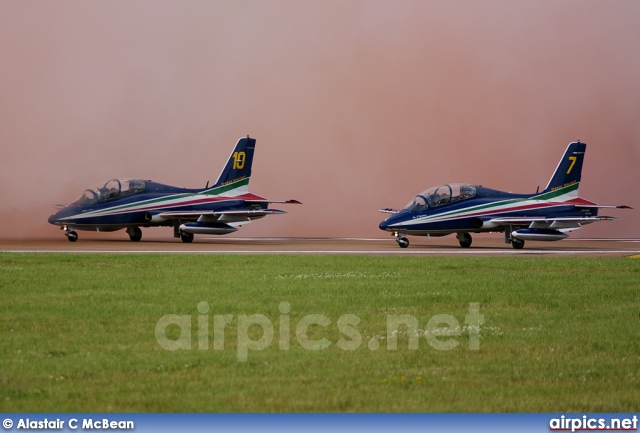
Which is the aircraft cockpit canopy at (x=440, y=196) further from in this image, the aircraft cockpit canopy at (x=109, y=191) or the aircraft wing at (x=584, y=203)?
the aircraft cockpit canopy at (x=109, y=191)

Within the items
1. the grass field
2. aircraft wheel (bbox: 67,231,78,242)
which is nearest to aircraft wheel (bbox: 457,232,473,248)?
aircraft wheel (bbox: 67,231,78,242)

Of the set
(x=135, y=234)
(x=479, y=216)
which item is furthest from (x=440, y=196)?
(x=135, y=234)

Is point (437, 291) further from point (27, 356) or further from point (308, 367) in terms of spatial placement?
point (27, 356)

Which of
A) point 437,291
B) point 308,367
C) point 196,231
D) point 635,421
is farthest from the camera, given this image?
point 196,231

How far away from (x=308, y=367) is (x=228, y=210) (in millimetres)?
30180

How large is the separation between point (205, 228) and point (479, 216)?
1085cm

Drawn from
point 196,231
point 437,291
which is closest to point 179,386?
point 437,291

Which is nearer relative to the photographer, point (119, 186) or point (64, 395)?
point (64, 395)

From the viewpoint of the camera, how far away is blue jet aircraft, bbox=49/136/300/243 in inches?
1462

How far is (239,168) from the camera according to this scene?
40.8 metres

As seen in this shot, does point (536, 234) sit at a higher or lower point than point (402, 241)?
higher

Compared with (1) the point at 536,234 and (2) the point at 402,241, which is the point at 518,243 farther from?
(2) the point at 402,241

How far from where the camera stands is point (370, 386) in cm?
828

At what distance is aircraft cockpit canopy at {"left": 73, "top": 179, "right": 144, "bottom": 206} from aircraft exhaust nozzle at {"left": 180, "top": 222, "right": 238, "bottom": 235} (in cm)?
266
